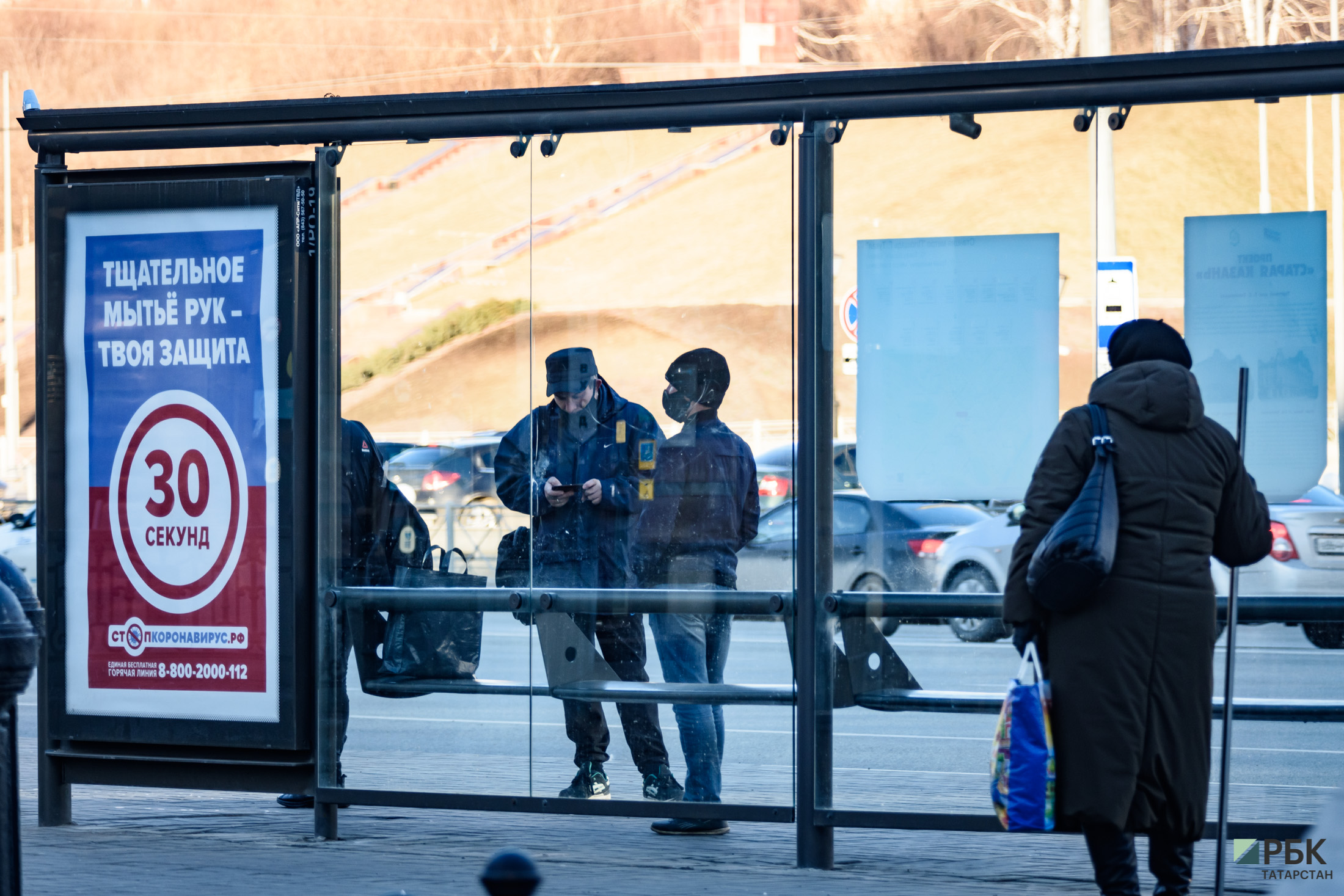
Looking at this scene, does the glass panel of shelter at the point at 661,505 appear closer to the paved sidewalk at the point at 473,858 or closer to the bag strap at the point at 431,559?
the paved sidewalk at the point at 473,858

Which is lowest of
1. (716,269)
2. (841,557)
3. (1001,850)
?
(1001,850)

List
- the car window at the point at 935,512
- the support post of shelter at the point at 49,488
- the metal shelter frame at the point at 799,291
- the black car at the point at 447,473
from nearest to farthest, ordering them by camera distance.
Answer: the metal shelter frame at the point at 799,291, the car window at the point at 935,512, the support post of shelter at the point at 49,488, the black car at the point at 447,473

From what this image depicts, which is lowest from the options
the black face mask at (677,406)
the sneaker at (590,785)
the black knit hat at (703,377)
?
the sneaker at (590,785)

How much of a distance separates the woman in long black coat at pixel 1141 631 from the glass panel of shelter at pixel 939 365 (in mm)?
1215

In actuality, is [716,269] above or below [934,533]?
above

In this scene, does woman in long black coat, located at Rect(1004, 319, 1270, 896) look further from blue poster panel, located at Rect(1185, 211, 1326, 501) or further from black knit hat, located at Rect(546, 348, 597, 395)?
black knit hat, located at Rect(546, 348, 597, 395)

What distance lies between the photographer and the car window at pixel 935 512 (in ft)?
21.6

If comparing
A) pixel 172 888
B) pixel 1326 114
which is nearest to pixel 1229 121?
pixel 1326 114

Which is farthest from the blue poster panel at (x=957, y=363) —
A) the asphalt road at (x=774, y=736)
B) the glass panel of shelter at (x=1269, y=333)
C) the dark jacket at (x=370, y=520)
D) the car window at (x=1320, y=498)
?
the dark jacket at (x=370, y=520)

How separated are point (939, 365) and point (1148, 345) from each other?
1.41 m

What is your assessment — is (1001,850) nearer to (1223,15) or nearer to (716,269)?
(716,269)

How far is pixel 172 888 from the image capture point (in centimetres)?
576

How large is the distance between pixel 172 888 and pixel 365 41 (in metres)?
45.8

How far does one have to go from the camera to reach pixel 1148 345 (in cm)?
508
